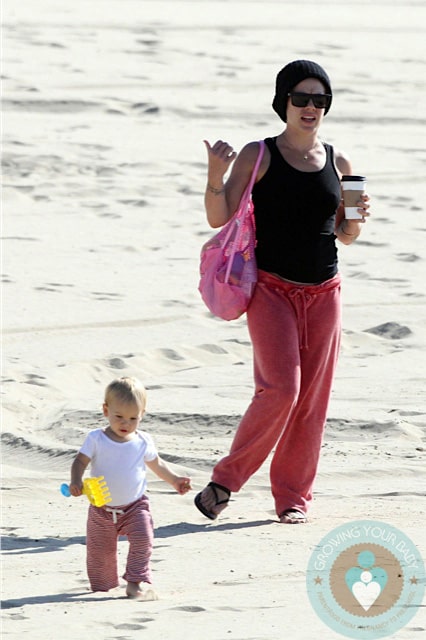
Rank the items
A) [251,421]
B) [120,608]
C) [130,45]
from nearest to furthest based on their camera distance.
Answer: [120,608] → [251,421] → [130,45]

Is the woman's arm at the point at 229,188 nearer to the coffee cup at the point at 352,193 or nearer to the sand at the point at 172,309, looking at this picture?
the coffee cup at the point at 352,193

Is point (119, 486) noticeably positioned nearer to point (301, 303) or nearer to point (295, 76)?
point (301, 303)

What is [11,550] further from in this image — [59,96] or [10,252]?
[59,96]

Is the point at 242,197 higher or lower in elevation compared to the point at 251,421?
higher

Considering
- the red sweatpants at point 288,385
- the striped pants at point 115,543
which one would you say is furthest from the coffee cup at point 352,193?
the striped pants at point 115,543

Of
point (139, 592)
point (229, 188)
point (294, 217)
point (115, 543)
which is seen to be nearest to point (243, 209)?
point (229, 188)

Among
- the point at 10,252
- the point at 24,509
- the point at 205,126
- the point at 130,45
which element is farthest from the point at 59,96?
the point at 24,509

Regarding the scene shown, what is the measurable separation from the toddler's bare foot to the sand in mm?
50

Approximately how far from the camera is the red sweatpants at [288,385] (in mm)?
5656

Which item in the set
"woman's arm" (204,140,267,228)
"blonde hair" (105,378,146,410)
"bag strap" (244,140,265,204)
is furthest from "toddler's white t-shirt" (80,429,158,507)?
"bag strap" (244,140,265,204)

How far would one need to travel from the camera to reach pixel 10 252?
10.3m

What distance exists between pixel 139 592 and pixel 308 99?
2.00 m

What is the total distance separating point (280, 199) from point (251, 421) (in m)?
0.88

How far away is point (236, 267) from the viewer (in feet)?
18.8
